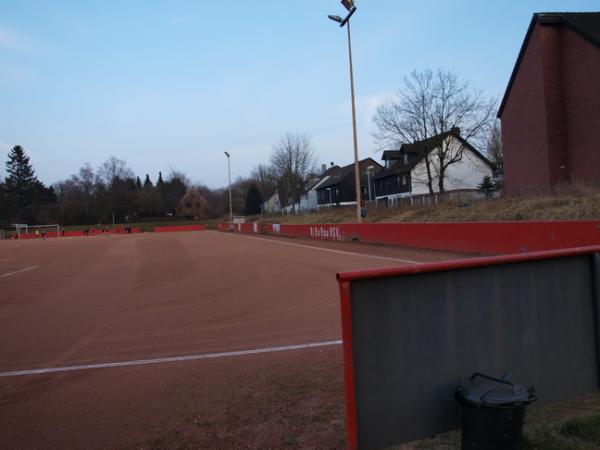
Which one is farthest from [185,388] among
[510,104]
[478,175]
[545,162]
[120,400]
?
[478,175]

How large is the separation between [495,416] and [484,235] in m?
14.6

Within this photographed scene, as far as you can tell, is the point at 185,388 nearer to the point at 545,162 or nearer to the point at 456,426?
the point at 456,426

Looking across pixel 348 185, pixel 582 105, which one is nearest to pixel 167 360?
pixel 582 105

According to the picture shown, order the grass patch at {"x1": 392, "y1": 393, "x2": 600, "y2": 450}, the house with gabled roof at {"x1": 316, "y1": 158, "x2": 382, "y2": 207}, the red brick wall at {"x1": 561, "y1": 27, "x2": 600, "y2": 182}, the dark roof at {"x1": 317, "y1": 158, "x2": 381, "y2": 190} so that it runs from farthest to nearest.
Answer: the dark roof at {"x1": 317, "y1": 158, "x2": 381, "y2": 190} < the house with gabled roof at {"x1": 316, "y1": 158, "x2": 382, "y2": 207} < the red brick wall at {"x1": 561, "y1": 27, "x2": 600, "y2": 182} < the grass patch at {"x1": 392, "y1": 393, "x2": 600, "y2": 450}

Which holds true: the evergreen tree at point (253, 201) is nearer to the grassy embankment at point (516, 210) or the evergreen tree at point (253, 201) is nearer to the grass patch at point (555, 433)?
the grassy embankment at point (516, 210)

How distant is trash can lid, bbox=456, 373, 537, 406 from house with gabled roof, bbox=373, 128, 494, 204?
42.7 meters

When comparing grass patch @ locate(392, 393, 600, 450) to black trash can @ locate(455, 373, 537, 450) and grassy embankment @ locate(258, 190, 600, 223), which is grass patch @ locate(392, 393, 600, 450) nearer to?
black trash can @ locate(455, 373, 537, 450)

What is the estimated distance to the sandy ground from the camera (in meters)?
4.22

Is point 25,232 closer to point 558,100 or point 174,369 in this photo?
point 558,100

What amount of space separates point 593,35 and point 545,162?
26.6ft

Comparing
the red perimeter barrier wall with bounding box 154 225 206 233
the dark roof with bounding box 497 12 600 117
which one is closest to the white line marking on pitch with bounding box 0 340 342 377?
the dark roof with bounding box 497 12 600 117

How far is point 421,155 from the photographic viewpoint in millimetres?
45000

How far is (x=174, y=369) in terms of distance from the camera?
5.99 meters

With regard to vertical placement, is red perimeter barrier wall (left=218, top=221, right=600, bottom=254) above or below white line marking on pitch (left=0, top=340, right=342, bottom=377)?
above
